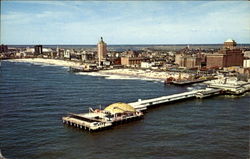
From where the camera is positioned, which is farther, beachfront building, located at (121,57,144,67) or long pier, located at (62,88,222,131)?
beachfront building, located at (121,57,144,67)

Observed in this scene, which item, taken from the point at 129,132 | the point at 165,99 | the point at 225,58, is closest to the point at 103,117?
the point at 129,132

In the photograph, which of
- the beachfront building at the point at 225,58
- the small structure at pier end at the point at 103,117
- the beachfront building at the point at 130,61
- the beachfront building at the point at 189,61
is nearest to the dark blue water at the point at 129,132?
the small structure at pier end at the point at 103,117

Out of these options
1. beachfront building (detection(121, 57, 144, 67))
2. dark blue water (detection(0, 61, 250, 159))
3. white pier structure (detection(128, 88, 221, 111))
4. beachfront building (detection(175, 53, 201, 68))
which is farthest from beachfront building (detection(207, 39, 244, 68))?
dark blue water (detection(0, 61, 250, 159))

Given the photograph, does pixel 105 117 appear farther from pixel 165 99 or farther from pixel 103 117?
pixel 165 99

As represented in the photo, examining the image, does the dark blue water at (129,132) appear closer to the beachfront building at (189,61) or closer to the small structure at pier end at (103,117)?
the small structure at pier end at (103,117)

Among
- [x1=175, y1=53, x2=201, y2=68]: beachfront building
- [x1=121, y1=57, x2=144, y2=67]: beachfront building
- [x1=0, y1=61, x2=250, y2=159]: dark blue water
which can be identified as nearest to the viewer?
[x1=0, y1=61, x2=250, y2=159]: dark blue water

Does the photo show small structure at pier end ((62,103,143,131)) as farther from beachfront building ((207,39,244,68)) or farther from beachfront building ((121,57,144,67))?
beachfront building ((121,57,144,67))

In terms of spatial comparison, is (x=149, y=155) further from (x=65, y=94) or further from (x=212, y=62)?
(x=212, y=62)
